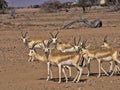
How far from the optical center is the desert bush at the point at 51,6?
108662 millimetres

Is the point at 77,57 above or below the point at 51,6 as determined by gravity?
above

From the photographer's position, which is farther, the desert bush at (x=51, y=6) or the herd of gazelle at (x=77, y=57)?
the desert bush at (x=51, y=6)

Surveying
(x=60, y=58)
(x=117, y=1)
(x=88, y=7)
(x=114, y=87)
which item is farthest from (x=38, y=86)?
(x=88, y=7)

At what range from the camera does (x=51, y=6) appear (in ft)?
366

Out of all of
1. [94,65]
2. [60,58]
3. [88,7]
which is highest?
[60,58]

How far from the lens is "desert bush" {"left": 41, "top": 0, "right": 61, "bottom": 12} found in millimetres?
108662

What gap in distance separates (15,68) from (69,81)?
429cm

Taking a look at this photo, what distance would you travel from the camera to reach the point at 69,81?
15453 mm

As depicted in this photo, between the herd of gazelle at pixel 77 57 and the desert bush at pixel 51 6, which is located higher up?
the herd of gazelle at pixel 77 57

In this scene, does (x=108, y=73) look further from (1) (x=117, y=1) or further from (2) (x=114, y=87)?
(1) (x=117, y=1)

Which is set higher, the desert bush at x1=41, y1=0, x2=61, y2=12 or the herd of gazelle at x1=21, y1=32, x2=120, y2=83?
the herd of gazelle at x1=21, y1=32, x2=120, y2=83

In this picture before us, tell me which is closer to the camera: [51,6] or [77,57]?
[77,57]

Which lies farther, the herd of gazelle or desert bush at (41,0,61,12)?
desert bush at (41,0,61,12)

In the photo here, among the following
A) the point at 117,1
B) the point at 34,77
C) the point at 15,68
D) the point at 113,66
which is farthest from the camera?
the point at 117,1
